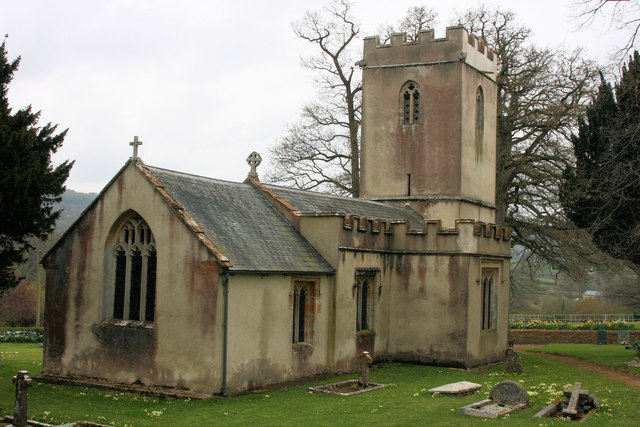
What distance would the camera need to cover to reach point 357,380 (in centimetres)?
1908

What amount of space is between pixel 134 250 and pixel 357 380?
22.0ft

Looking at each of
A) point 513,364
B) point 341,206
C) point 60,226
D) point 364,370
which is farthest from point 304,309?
point 60,226

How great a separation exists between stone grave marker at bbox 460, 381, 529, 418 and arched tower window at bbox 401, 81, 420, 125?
1453cm

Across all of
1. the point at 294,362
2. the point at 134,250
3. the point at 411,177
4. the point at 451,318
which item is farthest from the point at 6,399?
the point at 411,177

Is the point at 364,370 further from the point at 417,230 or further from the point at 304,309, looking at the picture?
the point at 417,230

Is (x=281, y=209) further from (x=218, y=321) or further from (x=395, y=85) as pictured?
(x=395, y=85)

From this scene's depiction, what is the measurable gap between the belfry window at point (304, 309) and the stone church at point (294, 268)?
61mm

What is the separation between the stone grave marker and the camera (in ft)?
48.4

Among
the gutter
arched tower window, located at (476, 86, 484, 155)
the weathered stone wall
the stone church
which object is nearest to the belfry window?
the stone church

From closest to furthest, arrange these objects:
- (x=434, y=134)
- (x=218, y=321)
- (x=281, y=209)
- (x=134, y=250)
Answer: (x=218, y=321)
(x=134, y=250)
(x=281, y=209)
(x=434, y=134)

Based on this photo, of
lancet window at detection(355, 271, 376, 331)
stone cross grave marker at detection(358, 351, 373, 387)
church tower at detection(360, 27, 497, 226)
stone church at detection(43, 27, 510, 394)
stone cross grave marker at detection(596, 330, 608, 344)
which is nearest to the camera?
stone church at detection(43, 27, 510, 394)

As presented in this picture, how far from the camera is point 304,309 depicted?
2033 centimetres

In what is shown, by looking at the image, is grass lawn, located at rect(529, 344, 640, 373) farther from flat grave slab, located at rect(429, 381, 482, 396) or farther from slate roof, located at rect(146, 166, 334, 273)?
slate roof, located at rect(146, 166, 334, 273)

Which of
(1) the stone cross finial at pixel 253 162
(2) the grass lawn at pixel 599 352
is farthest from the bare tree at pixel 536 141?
(1) the stone cross finial at pixel 253 162
